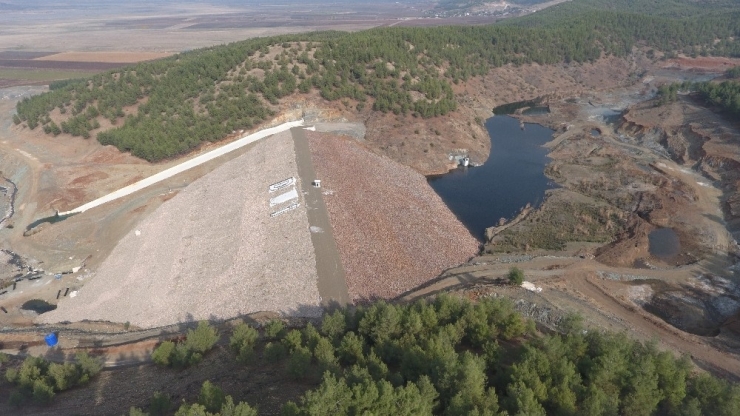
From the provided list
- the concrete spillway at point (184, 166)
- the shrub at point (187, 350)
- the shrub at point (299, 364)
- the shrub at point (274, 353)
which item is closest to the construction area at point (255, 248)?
the concrete spillway at point (184, 166)

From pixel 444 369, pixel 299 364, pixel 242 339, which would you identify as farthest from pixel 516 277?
pixel 242 339

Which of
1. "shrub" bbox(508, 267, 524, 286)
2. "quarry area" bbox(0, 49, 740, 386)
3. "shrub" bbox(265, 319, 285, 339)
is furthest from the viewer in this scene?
"quarry area" bbox(0, 49, 740, 386)

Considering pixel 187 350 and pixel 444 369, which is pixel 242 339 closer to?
pixel 187 350

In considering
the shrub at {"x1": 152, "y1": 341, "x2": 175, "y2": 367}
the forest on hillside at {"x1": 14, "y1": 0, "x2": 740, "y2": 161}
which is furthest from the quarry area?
the shrub at {"x1": 152, "y1": 341, "x2": 175, "y2": 367}

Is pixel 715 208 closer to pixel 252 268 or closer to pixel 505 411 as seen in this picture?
pixel 505 411

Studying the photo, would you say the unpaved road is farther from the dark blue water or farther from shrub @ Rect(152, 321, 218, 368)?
shrub @ Rect(152, 321, 218, 368)

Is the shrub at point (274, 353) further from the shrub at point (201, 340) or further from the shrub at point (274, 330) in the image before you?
the shrub at point (201, 340)

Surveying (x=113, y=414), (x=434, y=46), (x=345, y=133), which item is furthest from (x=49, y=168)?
(x=434, y=46)
